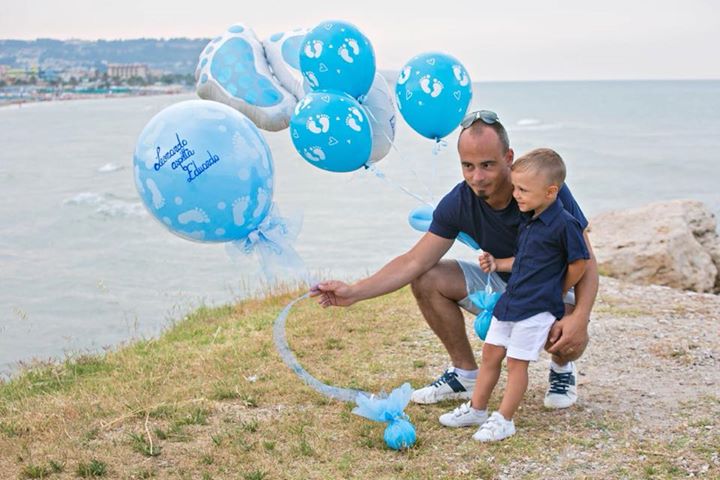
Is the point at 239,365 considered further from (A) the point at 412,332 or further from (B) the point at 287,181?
(B) the point at 287,181

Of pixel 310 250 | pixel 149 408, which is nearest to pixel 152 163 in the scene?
pixel 149 408

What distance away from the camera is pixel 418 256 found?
4.24 meters

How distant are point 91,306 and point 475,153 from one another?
9.02 meters

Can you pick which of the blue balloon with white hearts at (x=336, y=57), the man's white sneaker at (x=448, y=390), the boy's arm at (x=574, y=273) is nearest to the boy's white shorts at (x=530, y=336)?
the boy's arm at (x=574, y=273)

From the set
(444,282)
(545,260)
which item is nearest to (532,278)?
(545,260)

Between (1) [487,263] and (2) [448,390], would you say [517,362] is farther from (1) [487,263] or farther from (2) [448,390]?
(2) [448,390]

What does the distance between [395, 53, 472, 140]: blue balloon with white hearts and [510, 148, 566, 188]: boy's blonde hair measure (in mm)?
783

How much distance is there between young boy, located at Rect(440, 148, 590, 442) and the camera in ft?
12.0

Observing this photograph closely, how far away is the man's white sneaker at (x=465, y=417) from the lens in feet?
13.2

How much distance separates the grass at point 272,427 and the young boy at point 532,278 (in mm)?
270

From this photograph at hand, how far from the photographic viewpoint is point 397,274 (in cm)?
421

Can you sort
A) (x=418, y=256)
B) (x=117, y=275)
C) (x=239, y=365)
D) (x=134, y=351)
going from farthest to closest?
(x=117, y=275) < (x=134, y=351) < (x=239, y=365) < (x=418, y=256)

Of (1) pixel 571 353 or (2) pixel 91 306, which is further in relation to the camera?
(2) pixel 91 306

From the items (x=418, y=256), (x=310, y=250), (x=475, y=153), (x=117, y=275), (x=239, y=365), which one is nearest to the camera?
(x=475, y=153)
